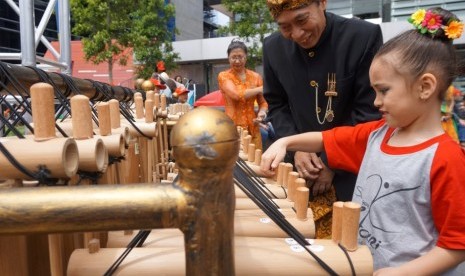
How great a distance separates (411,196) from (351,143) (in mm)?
311

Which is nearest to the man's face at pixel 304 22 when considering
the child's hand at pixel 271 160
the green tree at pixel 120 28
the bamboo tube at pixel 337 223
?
the child's hand at pixel 271 160

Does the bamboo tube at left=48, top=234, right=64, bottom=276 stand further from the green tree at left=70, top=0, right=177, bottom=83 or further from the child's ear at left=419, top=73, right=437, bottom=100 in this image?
the green tree at left=70, top=0, right=177, bottom=83

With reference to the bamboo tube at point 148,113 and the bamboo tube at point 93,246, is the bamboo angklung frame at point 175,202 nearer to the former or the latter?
the bamboo tube at point 93,246

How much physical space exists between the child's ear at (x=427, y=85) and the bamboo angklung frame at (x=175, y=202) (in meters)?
0.77

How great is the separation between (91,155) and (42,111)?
9 cm

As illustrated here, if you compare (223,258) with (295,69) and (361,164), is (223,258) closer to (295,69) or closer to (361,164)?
(361,164)

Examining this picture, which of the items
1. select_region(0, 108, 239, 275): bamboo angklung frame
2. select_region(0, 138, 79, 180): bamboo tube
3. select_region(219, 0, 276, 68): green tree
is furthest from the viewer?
select_region(219, 0, 276, 68): green tree

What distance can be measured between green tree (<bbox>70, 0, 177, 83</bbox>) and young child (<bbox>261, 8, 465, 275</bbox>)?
9973 mm

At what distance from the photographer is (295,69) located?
58.6 inches

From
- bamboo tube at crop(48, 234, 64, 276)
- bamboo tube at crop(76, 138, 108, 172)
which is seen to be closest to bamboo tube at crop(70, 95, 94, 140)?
bamboo tube at crop(76, 138, 108, 172)

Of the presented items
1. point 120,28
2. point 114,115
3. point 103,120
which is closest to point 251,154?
point 114,115

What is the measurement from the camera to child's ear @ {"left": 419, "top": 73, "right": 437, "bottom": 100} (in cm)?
92

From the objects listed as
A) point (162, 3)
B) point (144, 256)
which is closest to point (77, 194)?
point (144, 256)

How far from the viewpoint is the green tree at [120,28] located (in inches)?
401
